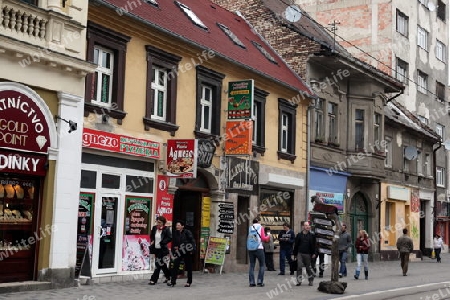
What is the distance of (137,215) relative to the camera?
17422mm

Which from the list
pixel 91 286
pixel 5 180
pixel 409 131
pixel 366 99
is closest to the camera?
pixel 5 180

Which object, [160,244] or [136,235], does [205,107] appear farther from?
[160,244]

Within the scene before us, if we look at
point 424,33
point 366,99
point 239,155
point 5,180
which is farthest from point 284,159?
point 424,33

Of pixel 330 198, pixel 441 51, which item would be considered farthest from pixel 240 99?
pixel 441 51

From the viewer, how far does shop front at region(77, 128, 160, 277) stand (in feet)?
51.5

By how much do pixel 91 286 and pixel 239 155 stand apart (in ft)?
24.5

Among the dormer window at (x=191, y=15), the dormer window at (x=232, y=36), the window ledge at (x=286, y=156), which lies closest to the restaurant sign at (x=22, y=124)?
the dormer window at (x=191, y=15)

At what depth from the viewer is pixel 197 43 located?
1953 cm

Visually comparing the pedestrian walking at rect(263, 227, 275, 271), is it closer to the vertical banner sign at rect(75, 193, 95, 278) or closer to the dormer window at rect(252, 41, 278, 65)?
the dormer window at rect(252, 41, 278, 65)

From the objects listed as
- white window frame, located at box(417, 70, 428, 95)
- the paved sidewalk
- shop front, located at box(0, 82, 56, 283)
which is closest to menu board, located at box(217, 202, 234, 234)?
the paved sidewalk

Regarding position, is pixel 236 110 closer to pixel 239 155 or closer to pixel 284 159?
pixel 239 155

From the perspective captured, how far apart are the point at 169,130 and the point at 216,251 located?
4.18 meters

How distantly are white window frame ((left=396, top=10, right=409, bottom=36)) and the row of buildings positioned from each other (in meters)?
10.1

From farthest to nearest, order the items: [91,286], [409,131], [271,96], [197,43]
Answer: [409,131]
[271,96]
[197,43]
[91,286]
